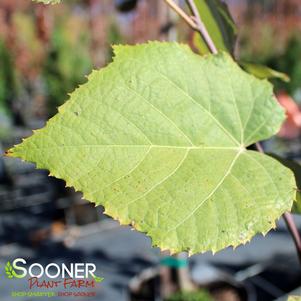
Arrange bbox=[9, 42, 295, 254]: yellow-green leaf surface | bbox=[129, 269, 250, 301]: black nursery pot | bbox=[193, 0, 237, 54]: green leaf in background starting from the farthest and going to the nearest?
bbox=[129, 269, 250, 301]: black nursery pot, bbox=[193, 0, 237, 54]: green leaf in background, bbox=[9, 42, 295, 254]: yellow-green leaf surface

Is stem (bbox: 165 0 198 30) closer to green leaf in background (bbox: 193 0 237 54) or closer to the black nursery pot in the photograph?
green leaf in background (bbox: 193 0 237 54)

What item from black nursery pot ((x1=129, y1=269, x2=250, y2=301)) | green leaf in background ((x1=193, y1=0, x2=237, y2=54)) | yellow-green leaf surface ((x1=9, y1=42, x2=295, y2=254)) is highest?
green leaf in background ((x1=193, y1=0, x2=237, y2=54))

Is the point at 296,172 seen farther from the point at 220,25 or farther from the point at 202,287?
the point at 202,287

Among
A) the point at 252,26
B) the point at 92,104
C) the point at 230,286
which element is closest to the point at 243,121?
the point at 92,104

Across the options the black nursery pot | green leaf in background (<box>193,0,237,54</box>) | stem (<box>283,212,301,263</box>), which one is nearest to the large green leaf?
stem (<box>283,212,301,263</box>)

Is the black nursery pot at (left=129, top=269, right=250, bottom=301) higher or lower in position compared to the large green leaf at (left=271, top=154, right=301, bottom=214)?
lower

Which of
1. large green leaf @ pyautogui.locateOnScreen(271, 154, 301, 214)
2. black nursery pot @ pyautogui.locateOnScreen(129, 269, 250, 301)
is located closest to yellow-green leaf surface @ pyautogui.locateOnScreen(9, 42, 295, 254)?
large green leaf @ pyautogui.locateOnScreen(271, 154, 301, 214)

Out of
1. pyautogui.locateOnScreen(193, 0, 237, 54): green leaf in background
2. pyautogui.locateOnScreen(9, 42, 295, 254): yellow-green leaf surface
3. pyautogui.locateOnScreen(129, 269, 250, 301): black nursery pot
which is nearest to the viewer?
pyautogui.locateOnScreen(9, 42, 295, 254): yellow-green leaf surface

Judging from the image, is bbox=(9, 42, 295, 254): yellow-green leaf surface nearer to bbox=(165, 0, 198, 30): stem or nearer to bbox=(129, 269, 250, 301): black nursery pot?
bbox=(165, 0, 198, 30): stem

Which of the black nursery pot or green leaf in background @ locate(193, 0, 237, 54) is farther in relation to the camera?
the black nursery pot

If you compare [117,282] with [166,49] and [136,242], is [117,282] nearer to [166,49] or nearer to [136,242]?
[136,242]
